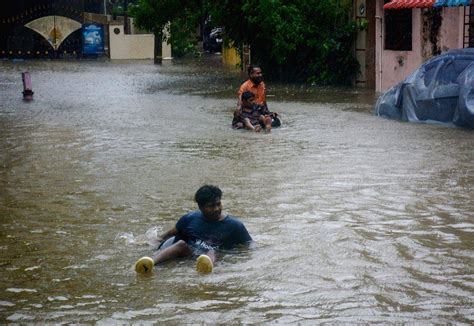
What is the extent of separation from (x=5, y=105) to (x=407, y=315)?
58.8 feet

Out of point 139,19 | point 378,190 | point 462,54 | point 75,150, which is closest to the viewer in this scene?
point 378,190

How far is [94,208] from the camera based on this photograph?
10148mm

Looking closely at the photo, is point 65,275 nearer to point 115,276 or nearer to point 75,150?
point 115,276

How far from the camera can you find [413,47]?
2528 centimetres

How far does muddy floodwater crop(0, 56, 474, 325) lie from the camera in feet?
22.0

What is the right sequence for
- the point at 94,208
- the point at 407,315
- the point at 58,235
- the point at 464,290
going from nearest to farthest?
1. the point at 407,315
2. the point at 464,290
3. the point at 58,235
4. the point at 94,208

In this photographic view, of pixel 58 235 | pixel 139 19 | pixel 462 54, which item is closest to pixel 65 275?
pixel 58 235

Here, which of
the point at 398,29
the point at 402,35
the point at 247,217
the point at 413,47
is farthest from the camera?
the point at 398,29

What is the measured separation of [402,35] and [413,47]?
2.68 feet

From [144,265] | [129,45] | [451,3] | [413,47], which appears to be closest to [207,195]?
[144,265]

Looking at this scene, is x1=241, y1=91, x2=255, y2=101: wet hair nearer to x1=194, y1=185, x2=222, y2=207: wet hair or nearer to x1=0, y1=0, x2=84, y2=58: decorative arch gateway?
x1=194, y1=185, x2=222, y2=207: wet hair

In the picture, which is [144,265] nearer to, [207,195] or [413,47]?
[207,195]

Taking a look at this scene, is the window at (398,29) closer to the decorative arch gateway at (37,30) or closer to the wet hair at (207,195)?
the wet hair at (207,195)

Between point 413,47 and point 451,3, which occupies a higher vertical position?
point 451,3
